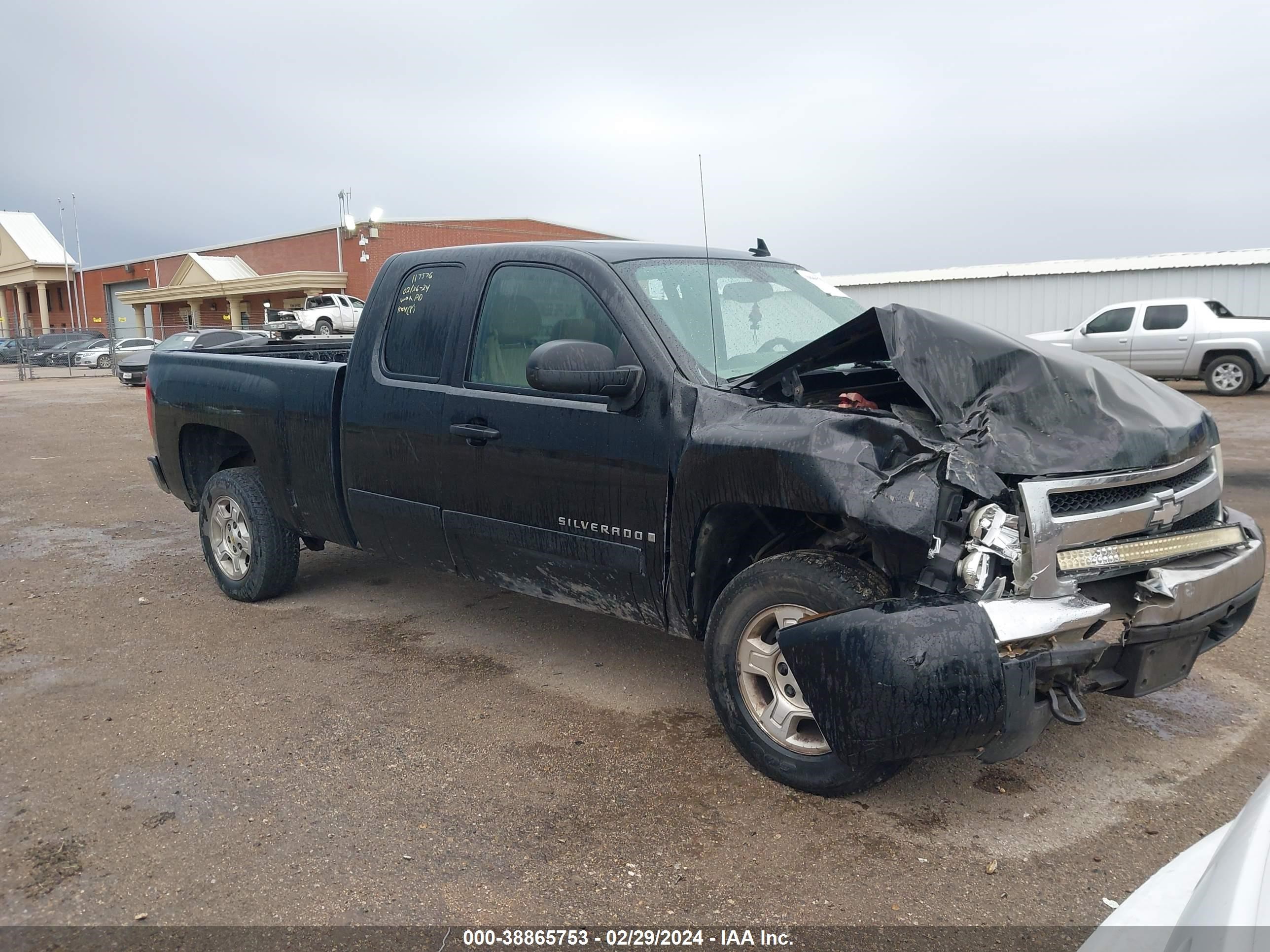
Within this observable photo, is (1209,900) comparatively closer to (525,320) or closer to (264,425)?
(525,320)

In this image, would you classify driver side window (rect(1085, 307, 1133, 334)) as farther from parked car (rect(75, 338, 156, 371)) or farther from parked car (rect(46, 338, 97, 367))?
parked car (rect(46, 338, 97, 367))

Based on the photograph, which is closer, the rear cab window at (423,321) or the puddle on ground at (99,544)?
the rear cab window at (423,321)

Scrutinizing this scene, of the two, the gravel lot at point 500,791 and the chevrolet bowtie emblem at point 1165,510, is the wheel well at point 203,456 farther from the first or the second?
the chevrolet bowtie emblem at point 1165,510

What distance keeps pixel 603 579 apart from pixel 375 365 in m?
1.72

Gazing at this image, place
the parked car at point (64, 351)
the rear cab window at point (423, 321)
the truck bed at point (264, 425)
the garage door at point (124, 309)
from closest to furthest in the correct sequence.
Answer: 1. the rear cab window at point (423, 321)
2. the truck bed at point (264, 425)
3. the parked car at point (64, 351)
4. the garage door at point (124, 309)

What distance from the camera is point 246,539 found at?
230 inches

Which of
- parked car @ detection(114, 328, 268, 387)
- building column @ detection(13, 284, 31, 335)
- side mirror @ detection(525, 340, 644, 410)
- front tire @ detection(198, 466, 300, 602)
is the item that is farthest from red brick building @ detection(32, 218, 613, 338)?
side mirror @ detection(525, 340, 644, 410)

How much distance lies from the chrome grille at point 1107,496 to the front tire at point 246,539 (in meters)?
4.16

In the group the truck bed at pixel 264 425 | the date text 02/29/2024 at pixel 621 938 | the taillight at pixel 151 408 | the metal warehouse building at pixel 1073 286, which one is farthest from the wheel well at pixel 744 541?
the metal warehouse building at pixel 1073 286

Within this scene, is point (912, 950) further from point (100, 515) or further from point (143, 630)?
point (100, 515)

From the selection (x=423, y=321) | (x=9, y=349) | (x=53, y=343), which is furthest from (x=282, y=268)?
(x=423, y=321)

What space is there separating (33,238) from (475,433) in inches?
2867

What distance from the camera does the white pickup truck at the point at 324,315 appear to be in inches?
1346

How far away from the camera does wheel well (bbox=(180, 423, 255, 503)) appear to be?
6293 millimetres
